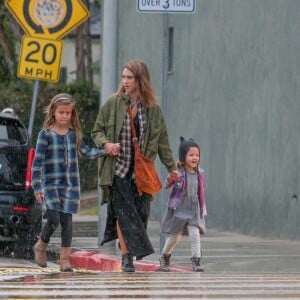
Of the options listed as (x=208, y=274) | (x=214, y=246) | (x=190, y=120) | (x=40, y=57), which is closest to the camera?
(x=208, y=274)

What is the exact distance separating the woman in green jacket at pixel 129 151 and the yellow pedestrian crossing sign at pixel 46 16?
577 cm

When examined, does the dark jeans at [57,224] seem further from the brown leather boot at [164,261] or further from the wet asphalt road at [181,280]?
the brown leather boot at [164,261]

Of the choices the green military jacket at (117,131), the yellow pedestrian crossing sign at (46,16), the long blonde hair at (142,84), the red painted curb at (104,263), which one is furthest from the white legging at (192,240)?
the yellow pedestrian crossing sign at (46,16)

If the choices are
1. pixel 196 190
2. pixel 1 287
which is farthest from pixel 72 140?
pixel 1 287

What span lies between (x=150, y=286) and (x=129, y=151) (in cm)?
212

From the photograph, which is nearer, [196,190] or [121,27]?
[196,190]

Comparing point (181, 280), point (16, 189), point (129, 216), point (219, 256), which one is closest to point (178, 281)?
point (181, 280)

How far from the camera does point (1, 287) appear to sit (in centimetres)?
993

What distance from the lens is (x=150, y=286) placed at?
9961 millimetres

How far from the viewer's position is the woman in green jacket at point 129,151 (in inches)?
465

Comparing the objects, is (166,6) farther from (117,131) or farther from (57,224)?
(57,224)

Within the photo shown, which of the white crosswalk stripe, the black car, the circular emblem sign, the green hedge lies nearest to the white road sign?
the black car

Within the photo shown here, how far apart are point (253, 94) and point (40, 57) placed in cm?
306

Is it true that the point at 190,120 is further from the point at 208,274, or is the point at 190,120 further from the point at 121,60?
the point at 208,274
